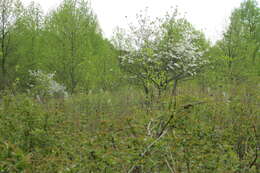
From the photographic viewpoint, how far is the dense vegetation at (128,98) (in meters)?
2.74

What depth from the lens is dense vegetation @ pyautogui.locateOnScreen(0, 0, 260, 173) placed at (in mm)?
2744

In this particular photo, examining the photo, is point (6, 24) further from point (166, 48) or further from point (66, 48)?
point (166, 48)

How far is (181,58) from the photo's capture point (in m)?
11.2

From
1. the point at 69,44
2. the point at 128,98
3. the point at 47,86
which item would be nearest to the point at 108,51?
the point at 69,44

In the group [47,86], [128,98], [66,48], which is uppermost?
[66,48]

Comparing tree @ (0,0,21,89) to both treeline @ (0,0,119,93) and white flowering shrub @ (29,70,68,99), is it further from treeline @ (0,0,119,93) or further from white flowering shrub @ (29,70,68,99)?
white flowering shrub @ (29,70,68,99)

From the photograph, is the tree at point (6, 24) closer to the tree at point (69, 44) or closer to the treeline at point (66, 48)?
the treeline at point (66, 48)

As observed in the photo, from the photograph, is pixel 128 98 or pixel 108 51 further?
pixel 108 51

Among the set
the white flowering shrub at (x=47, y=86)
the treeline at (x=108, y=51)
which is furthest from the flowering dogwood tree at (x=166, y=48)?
the white flowering shrub at (x=47, y=86)

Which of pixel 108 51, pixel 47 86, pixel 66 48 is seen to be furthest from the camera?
pixel 108 51

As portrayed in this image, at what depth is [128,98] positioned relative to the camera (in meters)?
9.52

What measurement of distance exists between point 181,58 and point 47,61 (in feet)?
25.1

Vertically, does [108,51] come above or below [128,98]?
above

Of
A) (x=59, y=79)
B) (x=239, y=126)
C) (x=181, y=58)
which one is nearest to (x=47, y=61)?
(x=59, y=79)
